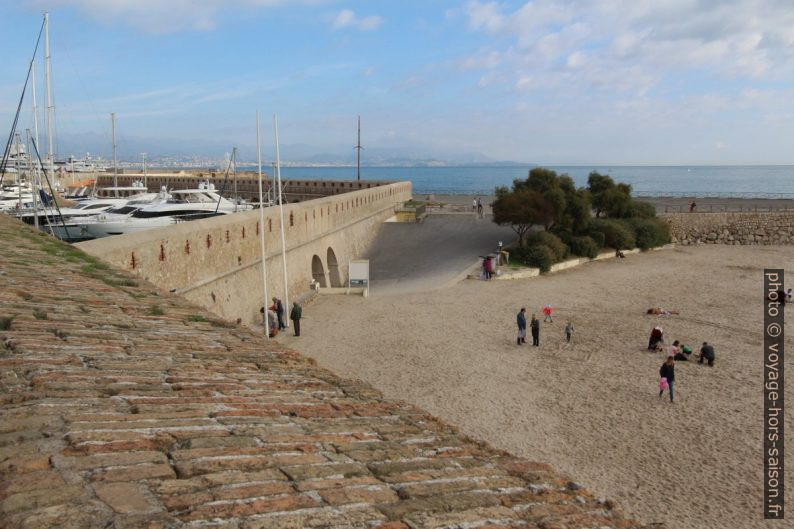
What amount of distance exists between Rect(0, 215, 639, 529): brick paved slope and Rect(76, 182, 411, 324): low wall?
240 inches

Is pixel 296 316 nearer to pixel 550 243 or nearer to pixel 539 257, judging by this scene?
pixel 539 257

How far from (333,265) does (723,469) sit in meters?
18.0

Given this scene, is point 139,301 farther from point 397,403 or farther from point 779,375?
point 779,375

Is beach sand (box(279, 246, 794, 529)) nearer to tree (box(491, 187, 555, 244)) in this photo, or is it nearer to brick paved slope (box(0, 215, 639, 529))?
tree (box(491, 187, 555, 244))

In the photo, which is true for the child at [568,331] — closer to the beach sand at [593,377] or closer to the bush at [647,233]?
the beach sand at [593,377]

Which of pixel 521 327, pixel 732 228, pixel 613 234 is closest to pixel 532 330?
pixel 521 327

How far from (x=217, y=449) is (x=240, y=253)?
1386 centimetres

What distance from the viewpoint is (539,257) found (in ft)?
90.9

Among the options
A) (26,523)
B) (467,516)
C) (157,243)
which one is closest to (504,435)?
(157,243)

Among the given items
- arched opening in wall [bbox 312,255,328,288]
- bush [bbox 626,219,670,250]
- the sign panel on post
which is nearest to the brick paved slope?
the sign panel on post

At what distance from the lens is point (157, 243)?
11.5 metres

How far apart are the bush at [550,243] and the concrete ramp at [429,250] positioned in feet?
7.79

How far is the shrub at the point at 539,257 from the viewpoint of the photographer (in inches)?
1088

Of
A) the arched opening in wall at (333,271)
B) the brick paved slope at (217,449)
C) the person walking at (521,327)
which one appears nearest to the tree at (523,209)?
the arched opening in wall at (333,271)
